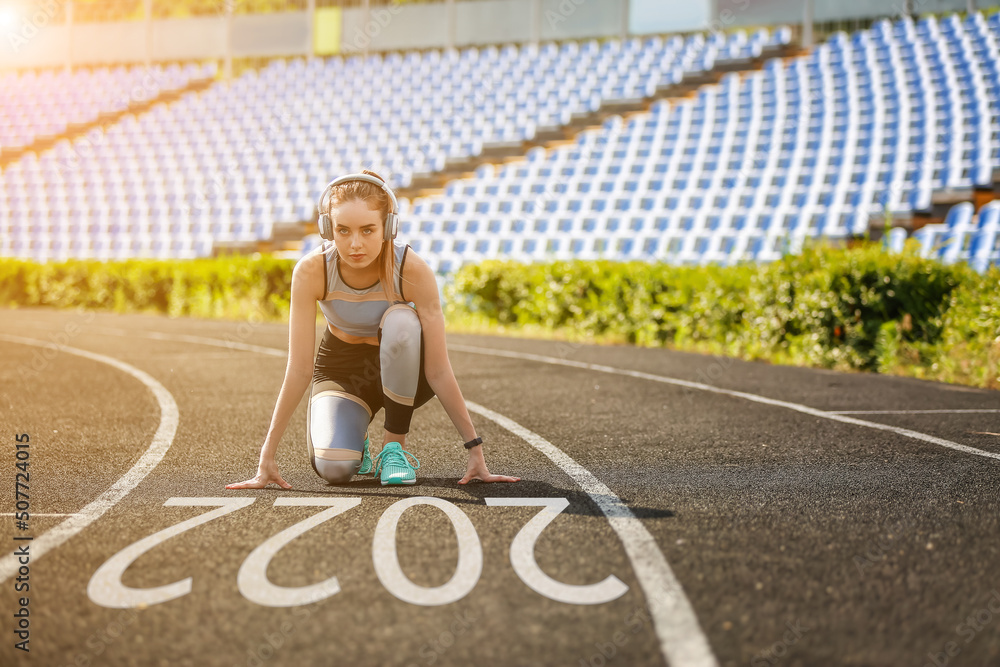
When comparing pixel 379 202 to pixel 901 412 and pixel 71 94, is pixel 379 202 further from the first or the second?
pixel 71 94

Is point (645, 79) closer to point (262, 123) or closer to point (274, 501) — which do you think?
point (262, 123)

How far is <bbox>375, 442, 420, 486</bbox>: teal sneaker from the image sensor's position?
202 inches

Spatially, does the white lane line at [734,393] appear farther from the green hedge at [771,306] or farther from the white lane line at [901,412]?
the green hedge at [771,306]

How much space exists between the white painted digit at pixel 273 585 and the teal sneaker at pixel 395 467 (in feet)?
2.39

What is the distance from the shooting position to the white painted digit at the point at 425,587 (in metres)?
3.42

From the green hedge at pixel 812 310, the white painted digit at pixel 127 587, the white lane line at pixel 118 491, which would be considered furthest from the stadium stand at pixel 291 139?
the white painted digit at pixel 127 587

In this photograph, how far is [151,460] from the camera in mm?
6016

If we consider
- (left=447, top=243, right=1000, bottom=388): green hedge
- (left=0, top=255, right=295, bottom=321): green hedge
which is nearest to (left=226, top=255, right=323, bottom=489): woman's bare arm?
(left=447, top=243, right=1000, bottom=388): green hedge

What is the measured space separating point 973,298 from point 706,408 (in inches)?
155

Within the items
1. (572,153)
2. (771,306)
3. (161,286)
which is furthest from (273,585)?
(572,153)

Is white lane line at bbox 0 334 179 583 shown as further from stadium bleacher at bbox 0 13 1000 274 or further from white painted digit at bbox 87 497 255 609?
stadium bleacher at bbox 0 13 1000 274

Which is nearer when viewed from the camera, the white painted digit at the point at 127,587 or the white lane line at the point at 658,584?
the white lane line at the point at 658,584

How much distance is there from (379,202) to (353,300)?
655 millimetres

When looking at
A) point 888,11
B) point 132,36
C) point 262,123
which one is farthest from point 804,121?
point 132,36
